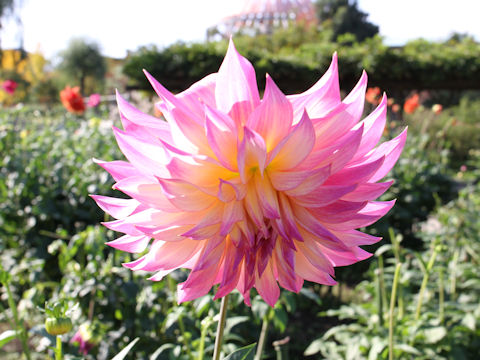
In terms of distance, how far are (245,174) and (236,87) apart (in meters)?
0.11

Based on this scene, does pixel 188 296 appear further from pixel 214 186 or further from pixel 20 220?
pixel 20 220

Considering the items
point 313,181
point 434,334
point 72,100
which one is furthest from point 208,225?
point 72,100

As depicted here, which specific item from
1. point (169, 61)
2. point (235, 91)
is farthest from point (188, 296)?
point (169, 61)

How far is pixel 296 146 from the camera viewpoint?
490 mm

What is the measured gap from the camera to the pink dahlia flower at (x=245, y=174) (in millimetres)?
480

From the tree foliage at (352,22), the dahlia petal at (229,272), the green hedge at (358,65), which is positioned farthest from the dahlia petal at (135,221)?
the tree foliage at (352,22)

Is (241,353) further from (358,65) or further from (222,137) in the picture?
(358,65)

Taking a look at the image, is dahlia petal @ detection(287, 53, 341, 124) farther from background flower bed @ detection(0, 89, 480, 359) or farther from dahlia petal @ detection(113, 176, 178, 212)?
background flower bed @ detection(0, 89, 480, 359)

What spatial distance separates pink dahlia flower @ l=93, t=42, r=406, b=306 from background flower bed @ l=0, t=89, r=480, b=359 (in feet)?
1.08

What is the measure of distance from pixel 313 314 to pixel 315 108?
9.17 feet

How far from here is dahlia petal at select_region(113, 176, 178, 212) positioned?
49cm

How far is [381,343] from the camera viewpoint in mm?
1424

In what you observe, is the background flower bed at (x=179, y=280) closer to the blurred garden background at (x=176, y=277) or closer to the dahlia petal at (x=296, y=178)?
the blurred garden background at (x=176, y=277)

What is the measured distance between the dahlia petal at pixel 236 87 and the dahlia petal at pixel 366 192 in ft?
0.55
